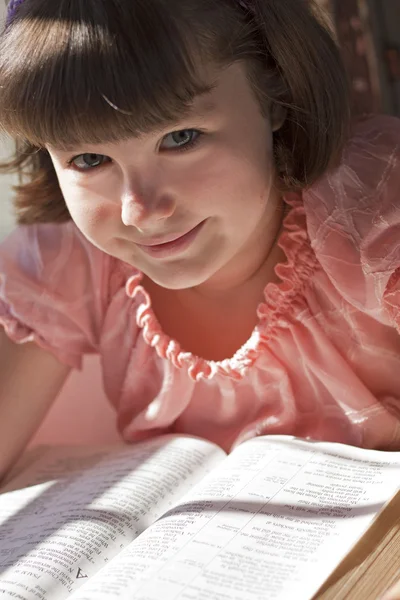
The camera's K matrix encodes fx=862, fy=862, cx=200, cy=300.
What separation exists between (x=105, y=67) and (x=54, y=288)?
376mm

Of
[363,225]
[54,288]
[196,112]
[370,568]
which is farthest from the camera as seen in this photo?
[54,288]

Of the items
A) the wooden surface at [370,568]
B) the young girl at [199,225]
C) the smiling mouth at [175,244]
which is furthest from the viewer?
the smiling mouth at [175,244]

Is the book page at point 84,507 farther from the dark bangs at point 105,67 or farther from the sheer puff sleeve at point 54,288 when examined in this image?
the dark bangs at point 105,67

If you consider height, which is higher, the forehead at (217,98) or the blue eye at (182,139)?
the forehead at (217,98)

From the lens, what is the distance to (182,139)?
76cm

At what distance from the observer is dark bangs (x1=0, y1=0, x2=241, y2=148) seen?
0.68m

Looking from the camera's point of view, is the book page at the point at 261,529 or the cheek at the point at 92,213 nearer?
the book page at the point at 261,529

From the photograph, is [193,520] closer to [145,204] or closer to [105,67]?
[145,204]

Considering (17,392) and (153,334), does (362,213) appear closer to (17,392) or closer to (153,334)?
(153,334)

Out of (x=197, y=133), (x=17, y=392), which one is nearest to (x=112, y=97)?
(x=197, y=133)

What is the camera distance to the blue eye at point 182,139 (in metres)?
0.76

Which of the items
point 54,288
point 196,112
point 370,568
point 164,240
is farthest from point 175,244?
point 370,568

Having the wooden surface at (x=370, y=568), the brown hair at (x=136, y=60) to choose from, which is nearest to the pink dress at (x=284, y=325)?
the brown hair at (x=136, y=60)

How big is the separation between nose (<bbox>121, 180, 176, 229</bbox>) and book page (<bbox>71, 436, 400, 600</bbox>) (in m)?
0.25
